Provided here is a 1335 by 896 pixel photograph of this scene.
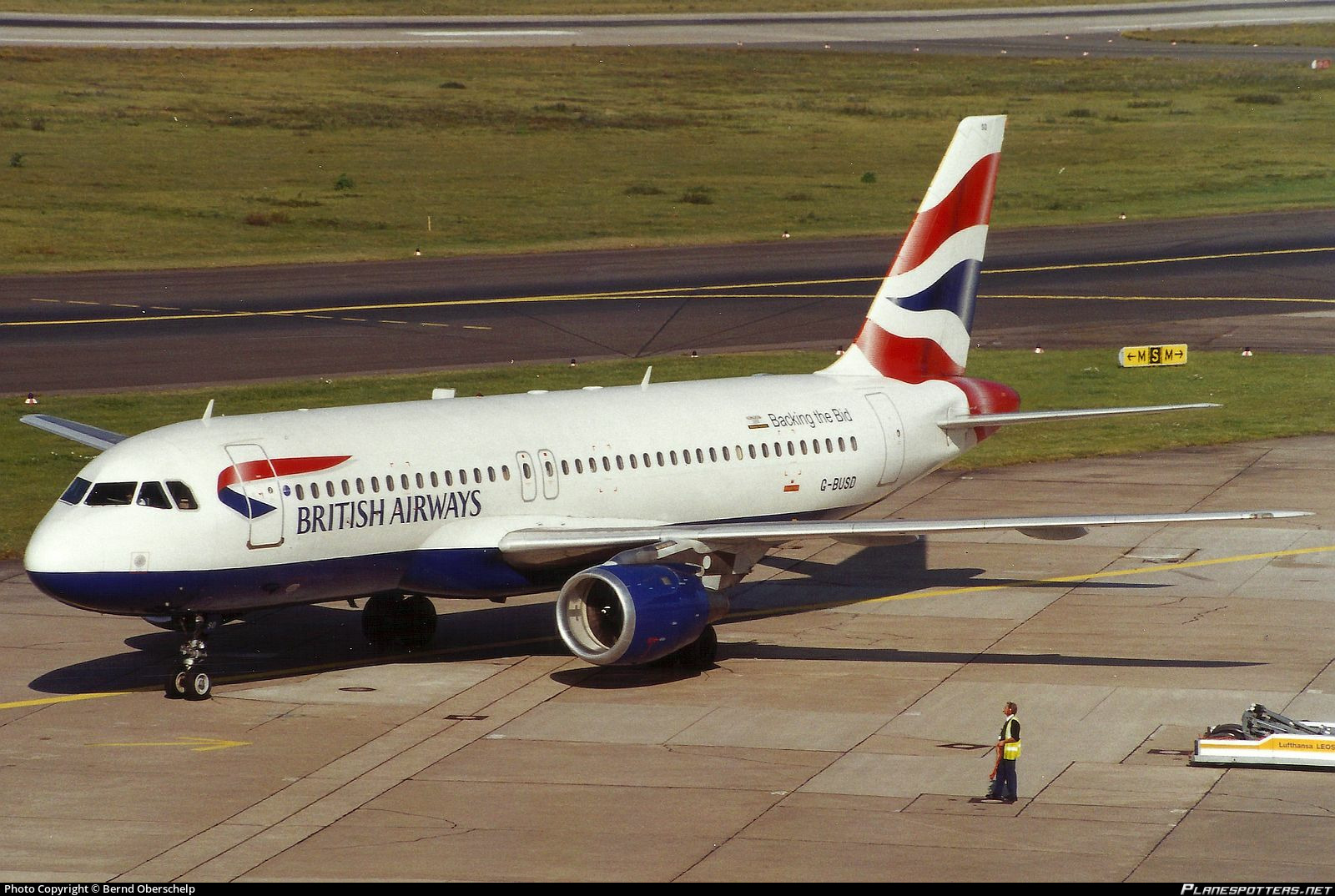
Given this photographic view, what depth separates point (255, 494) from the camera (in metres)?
30.2

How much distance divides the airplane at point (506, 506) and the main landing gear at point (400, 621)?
0.04 m

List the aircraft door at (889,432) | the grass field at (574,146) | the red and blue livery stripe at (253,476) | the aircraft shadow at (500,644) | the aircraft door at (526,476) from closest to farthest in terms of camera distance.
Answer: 1. the red and blue livery stripe at (253,476)
2. the aircraft shadow at (500,644)
3. the aircraft door at (526,476)
4. the aircraft door at (889,432)
5. the grass field at (574,146)

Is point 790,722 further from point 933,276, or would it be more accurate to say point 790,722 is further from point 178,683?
point 933,276

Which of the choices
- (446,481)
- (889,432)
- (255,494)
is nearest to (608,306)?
(889,432)

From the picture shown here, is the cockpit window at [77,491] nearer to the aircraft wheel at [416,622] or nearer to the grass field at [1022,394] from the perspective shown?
the aircraft wheel at [416,622]

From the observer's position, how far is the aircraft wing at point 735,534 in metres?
31.4

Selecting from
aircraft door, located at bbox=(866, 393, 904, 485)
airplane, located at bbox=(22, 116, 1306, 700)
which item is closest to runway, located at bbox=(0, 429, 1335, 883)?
airplane, located at bbox=(22, 116, 1306, 700)

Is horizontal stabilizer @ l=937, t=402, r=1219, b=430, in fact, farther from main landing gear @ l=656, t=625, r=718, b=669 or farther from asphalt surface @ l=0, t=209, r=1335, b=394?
asphalt surface @ l=0, t=209, r=1335, b=394

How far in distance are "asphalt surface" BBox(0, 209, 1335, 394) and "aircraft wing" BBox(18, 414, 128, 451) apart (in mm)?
18207

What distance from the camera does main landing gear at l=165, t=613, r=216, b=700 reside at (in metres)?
30.7

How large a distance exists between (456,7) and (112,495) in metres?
160

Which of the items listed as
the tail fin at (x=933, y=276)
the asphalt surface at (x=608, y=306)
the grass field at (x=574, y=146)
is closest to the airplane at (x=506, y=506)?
the tail fin at (x=933, y=276)

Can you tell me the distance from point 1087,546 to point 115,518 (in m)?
22.2

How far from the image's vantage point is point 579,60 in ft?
472
